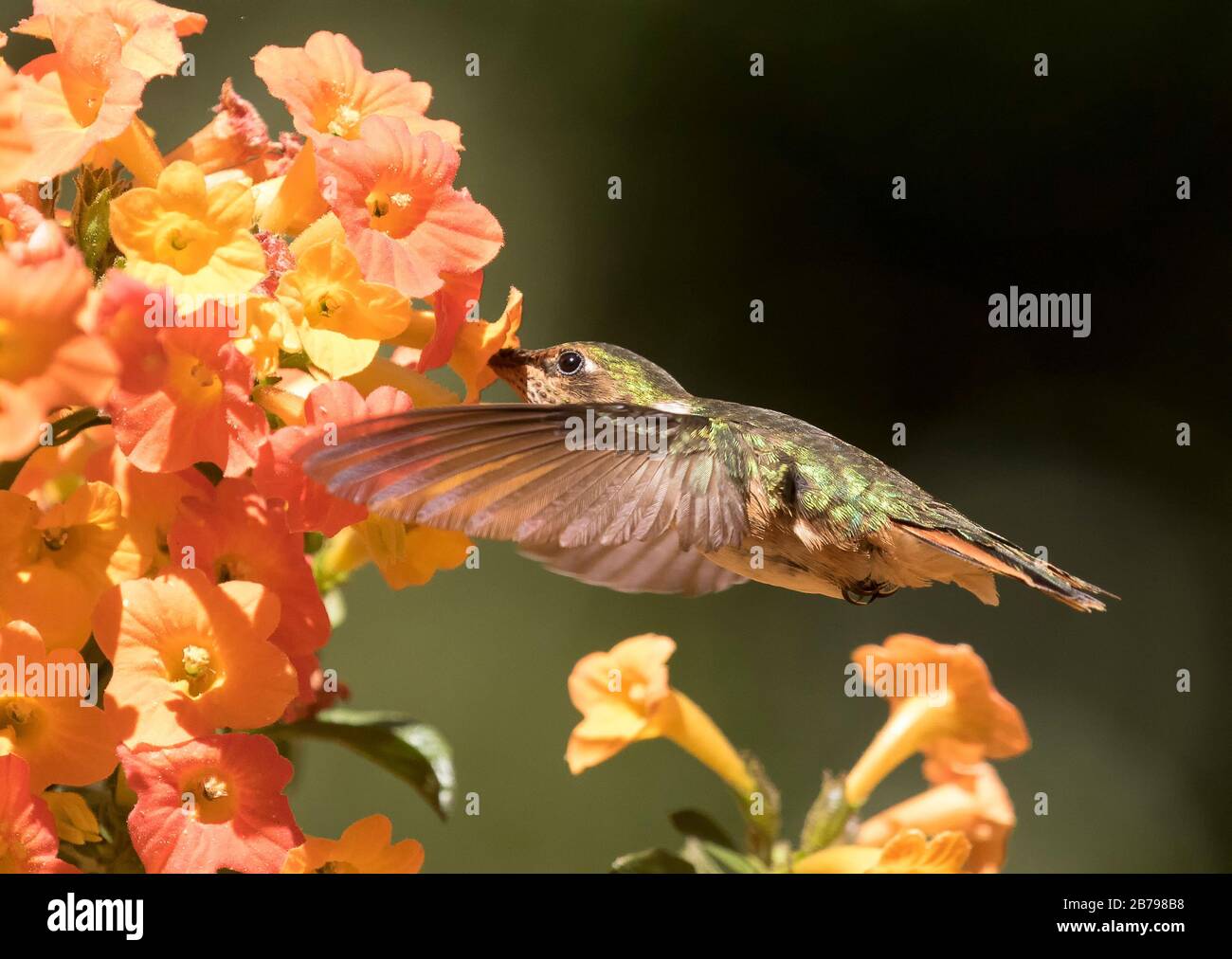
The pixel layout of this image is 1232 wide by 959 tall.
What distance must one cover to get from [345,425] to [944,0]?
12.0ft

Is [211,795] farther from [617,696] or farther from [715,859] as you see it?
[715,859]

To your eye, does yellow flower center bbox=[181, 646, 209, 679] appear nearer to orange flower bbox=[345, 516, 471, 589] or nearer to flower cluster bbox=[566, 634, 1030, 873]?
orange flower bbox=[345, 516, 471, 589]

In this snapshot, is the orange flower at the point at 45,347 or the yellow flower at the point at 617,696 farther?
the yellow flower at the point at 617,696

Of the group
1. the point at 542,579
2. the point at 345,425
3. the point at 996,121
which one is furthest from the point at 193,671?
the point at 996,121

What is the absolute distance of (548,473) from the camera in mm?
1249

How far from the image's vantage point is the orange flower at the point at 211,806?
1046 mm

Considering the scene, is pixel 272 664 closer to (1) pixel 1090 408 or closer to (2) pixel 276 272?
(2) pixel 276 272

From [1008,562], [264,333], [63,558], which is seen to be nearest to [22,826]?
[63,558]

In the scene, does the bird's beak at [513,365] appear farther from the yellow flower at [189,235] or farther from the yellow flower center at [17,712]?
the yellow flower center at [17,712]

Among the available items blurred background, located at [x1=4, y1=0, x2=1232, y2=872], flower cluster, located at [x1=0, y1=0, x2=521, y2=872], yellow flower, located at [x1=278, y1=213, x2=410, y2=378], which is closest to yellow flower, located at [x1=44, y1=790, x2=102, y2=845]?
flower cluster, located at [x1=0, y1=0, x2=521, y2=872]

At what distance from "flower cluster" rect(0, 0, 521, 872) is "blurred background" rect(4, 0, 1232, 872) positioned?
2.45 metres

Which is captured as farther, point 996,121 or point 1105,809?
point 1105,809

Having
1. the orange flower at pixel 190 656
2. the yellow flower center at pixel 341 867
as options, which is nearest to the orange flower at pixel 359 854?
the yellow flower center at pixel 341 867

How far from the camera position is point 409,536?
1.29 m
